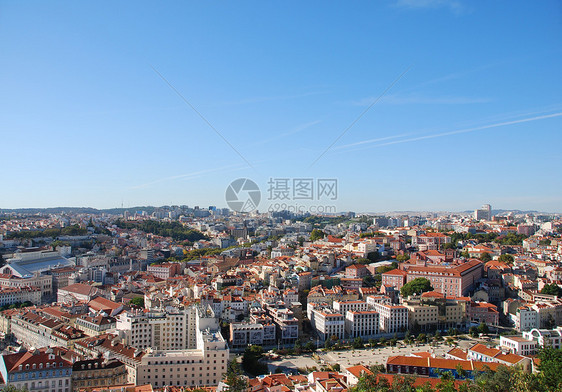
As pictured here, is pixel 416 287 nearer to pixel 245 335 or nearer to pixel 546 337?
pixel 546 337

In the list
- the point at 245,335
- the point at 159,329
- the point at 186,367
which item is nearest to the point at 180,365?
the point at 186,367

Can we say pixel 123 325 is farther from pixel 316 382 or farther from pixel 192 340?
pixel 316 382

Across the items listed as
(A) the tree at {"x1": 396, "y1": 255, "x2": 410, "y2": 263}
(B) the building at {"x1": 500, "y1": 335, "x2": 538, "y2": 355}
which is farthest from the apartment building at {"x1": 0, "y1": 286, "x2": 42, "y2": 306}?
(B) the building at {"x1": 500, "y1": 335, "x2": 538, "y2": 355}

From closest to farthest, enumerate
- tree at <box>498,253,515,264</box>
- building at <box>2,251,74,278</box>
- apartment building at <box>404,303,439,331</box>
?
apartment building at <box>404,303,439,331</box>, building at <box>2,251,74,278</box>, tree at <box>498,253,515,264</box>

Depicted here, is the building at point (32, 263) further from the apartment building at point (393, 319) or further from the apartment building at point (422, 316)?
the apartment building at point (422, 316)

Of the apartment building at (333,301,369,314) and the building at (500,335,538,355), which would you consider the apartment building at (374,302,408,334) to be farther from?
Result: the building at (500,335,538,355)

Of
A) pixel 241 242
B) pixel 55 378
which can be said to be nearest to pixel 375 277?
pixel 55 378

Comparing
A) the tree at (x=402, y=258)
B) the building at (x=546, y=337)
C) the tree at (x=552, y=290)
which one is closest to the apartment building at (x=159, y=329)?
the building at (x=546, y=337)
